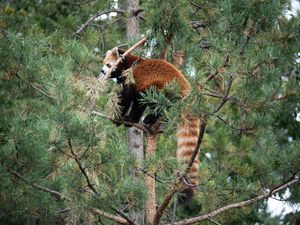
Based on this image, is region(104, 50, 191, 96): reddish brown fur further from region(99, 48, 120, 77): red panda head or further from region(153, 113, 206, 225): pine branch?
region(153, 113, 206, 225): pine branch

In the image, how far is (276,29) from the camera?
18.4ft

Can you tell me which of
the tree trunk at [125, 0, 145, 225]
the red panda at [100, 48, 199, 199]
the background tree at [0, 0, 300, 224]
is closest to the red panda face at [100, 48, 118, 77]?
the red panda at [100, 48, 199, 199]

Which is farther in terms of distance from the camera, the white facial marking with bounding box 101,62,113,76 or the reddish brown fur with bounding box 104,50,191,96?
the white facial marking with bounding box 101,62,113,76

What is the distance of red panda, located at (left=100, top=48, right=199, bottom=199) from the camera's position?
20.6 ft

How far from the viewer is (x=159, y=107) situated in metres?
5.45

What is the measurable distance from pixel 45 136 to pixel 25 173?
3.88 feet

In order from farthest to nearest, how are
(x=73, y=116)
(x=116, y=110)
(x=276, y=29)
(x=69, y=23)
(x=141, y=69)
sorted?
(x=69, y=23) → (x=141, y=69) → (x=116, y=110) → (x=276, y=29) → (x=73, y=116)

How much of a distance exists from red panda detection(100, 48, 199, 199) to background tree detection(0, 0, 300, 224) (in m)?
0.17

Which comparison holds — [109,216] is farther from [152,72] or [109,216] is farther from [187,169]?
[152,72]

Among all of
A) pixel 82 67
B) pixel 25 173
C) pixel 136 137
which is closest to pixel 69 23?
pixel 136 137

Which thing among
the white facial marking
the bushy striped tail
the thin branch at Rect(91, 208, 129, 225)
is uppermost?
the white facial marking

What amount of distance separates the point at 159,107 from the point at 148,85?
5.04ft

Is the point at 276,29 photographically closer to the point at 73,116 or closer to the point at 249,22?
the point at 249,22

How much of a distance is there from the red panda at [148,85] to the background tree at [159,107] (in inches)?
6.5
